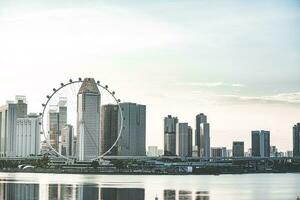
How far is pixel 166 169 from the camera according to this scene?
3268 inches

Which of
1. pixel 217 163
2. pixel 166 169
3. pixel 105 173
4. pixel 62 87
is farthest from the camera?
pixel 217 163

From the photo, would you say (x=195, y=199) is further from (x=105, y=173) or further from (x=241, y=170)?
(x=241, y=170)

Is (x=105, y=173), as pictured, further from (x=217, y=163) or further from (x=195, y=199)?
(x=195, y=199)

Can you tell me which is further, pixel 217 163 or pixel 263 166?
pixel 263 166

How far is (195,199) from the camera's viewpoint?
2988 cm

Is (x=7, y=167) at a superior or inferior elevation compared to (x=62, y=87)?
inferior

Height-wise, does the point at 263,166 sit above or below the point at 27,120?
below

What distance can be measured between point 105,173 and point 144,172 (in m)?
5.03

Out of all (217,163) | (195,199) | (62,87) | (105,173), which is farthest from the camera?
(217,163)

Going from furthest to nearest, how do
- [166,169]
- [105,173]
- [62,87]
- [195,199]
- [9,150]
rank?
[9,150]
[166,169]
[105,173]
[62,87]
[195,199]

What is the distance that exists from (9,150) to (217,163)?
35078mm

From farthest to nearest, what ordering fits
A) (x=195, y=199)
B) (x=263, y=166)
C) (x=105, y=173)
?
1. (x=263, y=166)
2. (x=105, y=173)
3. (x=195, y=199)

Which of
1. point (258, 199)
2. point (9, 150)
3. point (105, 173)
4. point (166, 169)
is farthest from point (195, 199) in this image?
point (9, 150)

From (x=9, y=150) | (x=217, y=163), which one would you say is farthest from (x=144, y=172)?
(x=9, y=150)
